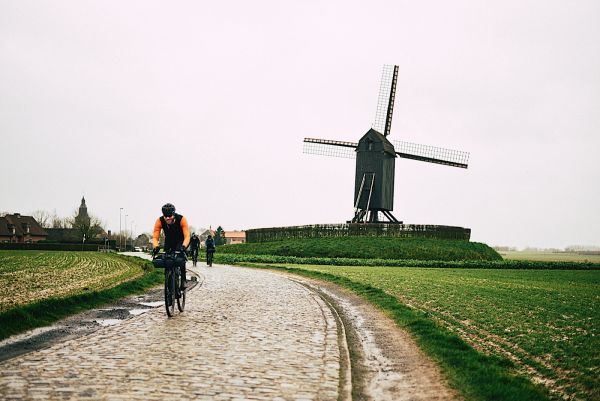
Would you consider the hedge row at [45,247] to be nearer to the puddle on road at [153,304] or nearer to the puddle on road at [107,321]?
the puddle on road at [153,304]

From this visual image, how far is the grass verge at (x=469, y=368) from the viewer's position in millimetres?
6465

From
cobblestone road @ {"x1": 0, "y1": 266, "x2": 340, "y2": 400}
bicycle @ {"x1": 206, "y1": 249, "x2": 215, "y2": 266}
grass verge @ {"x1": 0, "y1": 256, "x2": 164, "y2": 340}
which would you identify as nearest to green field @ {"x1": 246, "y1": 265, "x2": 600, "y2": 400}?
cobblestone road @ {"x1": 0, "y1": 266, "x2": 340, "y2": 400}

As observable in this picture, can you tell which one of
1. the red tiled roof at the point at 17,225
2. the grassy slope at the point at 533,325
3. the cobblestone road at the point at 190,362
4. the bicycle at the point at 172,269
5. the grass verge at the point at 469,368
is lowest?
the red tiled roof at the point at 17,225

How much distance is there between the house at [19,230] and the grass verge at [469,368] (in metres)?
120

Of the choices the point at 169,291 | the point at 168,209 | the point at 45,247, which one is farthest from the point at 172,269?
the point at 45,247

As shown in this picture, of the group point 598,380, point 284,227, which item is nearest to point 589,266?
point 284,227

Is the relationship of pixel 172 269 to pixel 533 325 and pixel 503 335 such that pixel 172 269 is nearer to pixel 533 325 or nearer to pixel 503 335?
pixel 503 335

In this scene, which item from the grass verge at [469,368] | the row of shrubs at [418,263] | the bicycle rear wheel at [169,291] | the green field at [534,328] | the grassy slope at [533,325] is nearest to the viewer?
the grass verge at [469,368]

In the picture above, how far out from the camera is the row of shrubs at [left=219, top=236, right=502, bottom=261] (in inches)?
2189

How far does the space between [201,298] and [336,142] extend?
163 ft

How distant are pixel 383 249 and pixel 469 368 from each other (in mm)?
48662

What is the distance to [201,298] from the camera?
52.7 ft

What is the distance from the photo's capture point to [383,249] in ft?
183

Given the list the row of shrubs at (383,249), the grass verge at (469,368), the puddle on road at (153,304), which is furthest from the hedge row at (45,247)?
the grass verge at (469,368)
